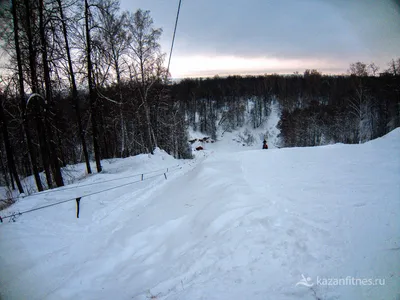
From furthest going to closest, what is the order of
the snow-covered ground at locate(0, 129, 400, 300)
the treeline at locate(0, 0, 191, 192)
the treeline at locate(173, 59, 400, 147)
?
the treeline at locate(173, 59, 400, 147) → the treeline at locate(0, 0, 191, 192) → the snow-covered ground at locate(0, 129, 400, 300)

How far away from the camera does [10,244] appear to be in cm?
453

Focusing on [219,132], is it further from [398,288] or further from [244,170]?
[398,288]

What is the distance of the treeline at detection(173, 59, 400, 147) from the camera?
32.7m

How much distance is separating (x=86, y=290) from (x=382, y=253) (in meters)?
5.13

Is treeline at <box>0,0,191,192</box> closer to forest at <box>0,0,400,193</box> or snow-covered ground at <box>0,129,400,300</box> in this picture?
forest at <box>0,0,400,193</box>

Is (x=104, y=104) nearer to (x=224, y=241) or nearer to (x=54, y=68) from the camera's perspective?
(x=54, y=68)

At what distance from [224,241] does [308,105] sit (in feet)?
232

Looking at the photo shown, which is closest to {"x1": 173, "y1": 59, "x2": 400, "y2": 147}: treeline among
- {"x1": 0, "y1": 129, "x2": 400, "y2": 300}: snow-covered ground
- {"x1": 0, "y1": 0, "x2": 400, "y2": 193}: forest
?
{"x1": 0, "y1": 0, "x2": 400, "y2": 193}: forest

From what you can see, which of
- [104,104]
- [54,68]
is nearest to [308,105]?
[104,104]

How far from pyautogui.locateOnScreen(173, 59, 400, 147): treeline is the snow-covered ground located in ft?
78.3

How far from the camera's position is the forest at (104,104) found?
28.0 feet

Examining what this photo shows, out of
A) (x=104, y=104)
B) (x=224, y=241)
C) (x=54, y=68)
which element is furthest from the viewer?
(x=104, y=104)

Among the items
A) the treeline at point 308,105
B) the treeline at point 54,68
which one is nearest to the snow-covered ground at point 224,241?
the treeline at point 54,68

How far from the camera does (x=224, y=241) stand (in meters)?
4.00
